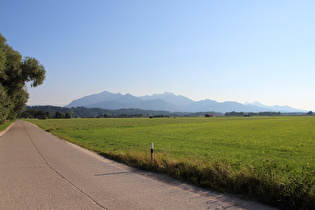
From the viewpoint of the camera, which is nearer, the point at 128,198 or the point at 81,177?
the point at 128,198

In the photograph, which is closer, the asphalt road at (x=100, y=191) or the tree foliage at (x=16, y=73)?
the asphalt road at (x=100, y=191)

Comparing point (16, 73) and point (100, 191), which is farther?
point (16, 73)

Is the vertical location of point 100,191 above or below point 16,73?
below

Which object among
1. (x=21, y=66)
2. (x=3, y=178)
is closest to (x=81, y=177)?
(x=3, y=178)

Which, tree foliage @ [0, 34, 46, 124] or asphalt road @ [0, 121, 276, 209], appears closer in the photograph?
asphalt road @ [0, 121, 276, 209]

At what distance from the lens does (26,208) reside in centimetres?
554

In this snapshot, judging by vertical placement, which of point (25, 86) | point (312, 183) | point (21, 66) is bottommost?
point (312, 183)

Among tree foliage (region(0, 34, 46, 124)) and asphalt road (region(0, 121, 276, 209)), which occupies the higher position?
tree foliage (region(0, 34, 46, 124))

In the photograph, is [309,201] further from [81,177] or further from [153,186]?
[81,177]

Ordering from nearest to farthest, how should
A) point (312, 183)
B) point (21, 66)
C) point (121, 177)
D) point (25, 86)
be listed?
point (312, 183) → point (121, 177) → point (21, 66) → point (25, 86)

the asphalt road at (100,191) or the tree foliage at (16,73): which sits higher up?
the tree foliage at (16,73)

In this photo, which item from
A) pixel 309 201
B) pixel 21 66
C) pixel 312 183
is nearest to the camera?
pixel 309 201

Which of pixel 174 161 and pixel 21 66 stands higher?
pixel 21 66

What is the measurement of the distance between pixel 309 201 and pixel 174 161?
492 centimetres
